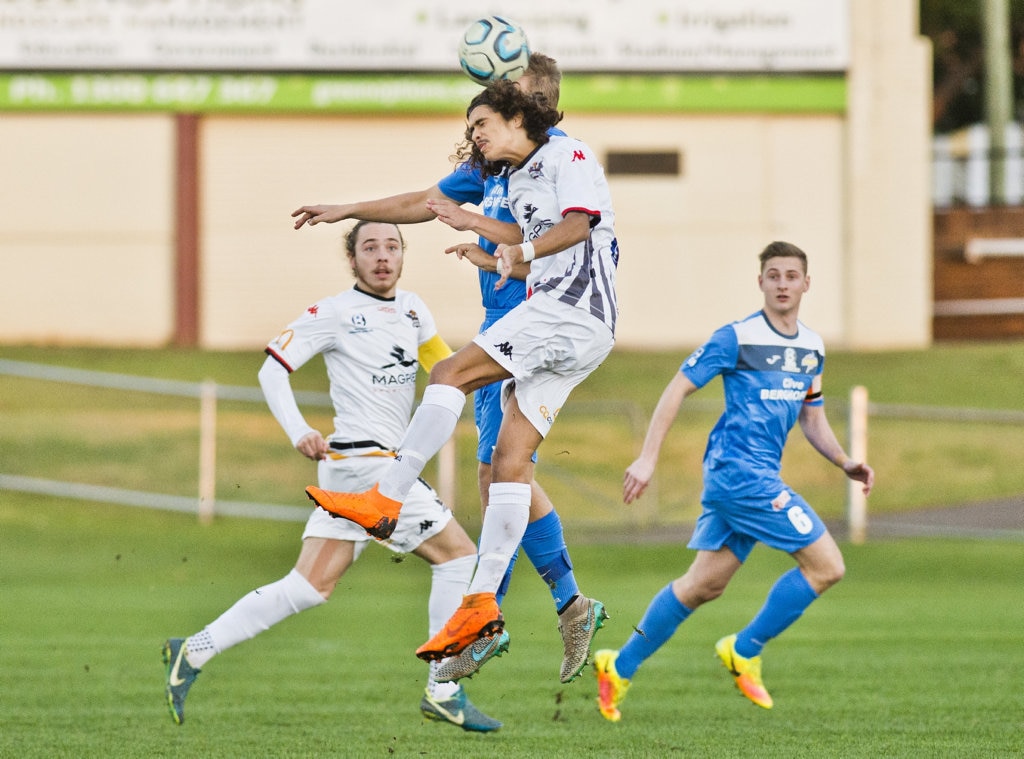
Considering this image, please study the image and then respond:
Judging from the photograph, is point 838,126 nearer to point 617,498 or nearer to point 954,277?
point 954,277

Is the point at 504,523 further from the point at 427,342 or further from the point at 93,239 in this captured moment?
the point at 93,239

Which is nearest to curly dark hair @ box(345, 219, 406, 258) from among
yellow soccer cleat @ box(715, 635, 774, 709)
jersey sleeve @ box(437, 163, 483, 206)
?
jersey sleeve @ box(437, 163, 483, 206)

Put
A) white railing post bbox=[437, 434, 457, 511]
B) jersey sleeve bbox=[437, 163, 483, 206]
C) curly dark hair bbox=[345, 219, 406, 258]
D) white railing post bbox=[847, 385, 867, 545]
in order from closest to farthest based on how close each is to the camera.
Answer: jersey sleeve bbox=[437, 163, 483, 206] < curly dark hair bbox=[345, 219, 406, 258] < white railing post bbox=[847, 385, 867, 545] < white railing post bbox=[437, 434, 457, 511]

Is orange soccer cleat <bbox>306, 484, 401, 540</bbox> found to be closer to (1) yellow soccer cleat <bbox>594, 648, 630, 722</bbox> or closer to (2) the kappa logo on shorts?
(2) the kappa logo on shorts

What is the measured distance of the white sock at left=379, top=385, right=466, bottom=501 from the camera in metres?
6.25

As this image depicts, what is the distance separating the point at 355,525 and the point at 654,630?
1.72m

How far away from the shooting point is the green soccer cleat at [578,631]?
683cm

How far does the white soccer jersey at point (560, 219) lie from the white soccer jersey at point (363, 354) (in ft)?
4.53

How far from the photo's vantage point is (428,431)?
6.31 meters

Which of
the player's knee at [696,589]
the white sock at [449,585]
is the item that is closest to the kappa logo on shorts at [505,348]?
the white sock at [449,585]

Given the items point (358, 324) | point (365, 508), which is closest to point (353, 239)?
point (358, 324)

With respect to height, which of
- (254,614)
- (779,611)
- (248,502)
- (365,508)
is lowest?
(248,502)

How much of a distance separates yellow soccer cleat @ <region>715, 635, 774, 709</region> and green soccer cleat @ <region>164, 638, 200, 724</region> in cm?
263

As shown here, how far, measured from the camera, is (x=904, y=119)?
2755cm
